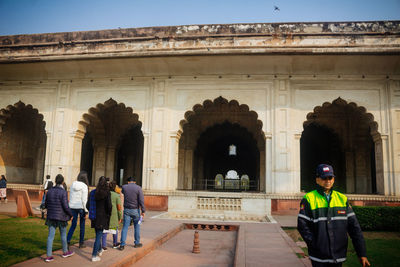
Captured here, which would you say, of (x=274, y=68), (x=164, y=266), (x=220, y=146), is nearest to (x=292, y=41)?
(x=274, y=68)

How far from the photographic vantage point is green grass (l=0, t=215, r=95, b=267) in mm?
4328

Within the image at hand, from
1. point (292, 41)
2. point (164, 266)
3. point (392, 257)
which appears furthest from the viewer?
point (292, 41)

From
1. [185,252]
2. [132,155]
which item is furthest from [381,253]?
[132,155]

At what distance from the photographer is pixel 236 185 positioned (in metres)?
25.9

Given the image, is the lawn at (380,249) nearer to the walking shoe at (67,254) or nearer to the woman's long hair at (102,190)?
the woman's long hair at (102,190)

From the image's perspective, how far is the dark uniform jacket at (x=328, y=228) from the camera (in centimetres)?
251

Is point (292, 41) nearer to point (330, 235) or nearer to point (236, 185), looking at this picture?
point (330, 235)

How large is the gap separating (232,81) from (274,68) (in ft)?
4.48

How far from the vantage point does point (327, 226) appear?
2.53 meters

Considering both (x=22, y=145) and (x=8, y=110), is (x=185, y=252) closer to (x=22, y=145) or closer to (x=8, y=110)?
(x=8, y=110)

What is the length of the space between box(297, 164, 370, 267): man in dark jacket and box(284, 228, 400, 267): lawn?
2.43 metres

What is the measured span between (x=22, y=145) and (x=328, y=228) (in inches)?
547

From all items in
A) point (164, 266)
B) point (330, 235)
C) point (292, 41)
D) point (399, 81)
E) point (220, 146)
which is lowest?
point (164, 266)

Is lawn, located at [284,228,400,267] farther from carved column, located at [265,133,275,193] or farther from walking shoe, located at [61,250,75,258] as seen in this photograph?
walking shoe, located at [61,250,75,258]
